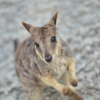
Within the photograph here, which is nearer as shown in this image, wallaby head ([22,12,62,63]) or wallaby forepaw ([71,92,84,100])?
wallaby head ([22,12,62,63])

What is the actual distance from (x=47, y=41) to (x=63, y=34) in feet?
5.18

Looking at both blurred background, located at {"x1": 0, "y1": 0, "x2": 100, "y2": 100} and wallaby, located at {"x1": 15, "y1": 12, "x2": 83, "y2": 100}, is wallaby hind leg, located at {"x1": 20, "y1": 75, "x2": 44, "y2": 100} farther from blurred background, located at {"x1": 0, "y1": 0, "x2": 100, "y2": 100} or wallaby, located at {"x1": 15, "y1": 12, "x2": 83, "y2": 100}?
blurred background, located at {"x1": 0, "y1": 0, "x2": 100, "y2": 100}

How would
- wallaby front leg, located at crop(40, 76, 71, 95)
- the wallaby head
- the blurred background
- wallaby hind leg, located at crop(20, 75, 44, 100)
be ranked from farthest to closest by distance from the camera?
1. the blurred background
2. wallaby hind leg, located at crop(20, 75, 44, 100)
3. wallaby front leg, located at crop(40, 76, 71, 95)
4. the wallaby head

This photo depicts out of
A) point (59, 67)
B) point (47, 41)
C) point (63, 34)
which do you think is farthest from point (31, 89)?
point (63, 34)

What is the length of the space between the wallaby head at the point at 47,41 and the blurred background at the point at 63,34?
0.84 meters

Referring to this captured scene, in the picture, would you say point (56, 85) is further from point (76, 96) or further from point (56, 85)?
point (76, 96)

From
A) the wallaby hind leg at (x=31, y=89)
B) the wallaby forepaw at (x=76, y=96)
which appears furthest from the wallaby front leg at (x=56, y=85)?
the wallaby hind leg at (x=31, y=89)

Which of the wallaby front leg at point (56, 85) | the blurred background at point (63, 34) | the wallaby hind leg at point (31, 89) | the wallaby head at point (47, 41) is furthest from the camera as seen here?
the blurred background at point (63, 34)

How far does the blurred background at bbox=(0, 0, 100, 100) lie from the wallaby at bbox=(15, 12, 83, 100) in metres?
0.29

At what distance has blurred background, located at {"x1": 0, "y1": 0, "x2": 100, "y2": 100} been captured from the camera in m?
3.40

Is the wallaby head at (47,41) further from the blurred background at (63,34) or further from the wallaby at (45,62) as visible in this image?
the blurred background at (63,34)

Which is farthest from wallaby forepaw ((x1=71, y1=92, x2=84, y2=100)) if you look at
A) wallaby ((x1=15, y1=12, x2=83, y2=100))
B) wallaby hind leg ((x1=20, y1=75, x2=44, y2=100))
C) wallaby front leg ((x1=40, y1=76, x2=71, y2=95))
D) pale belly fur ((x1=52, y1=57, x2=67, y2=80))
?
wallaby hind leg ((x1=20, y1=75, x2=44, y2=100))

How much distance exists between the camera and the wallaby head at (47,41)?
102 inches

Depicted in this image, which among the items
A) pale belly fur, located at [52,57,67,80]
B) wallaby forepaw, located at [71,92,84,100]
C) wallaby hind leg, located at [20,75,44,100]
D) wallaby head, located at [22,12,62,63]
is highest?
wallaby head, located at [22,12,62,63]
